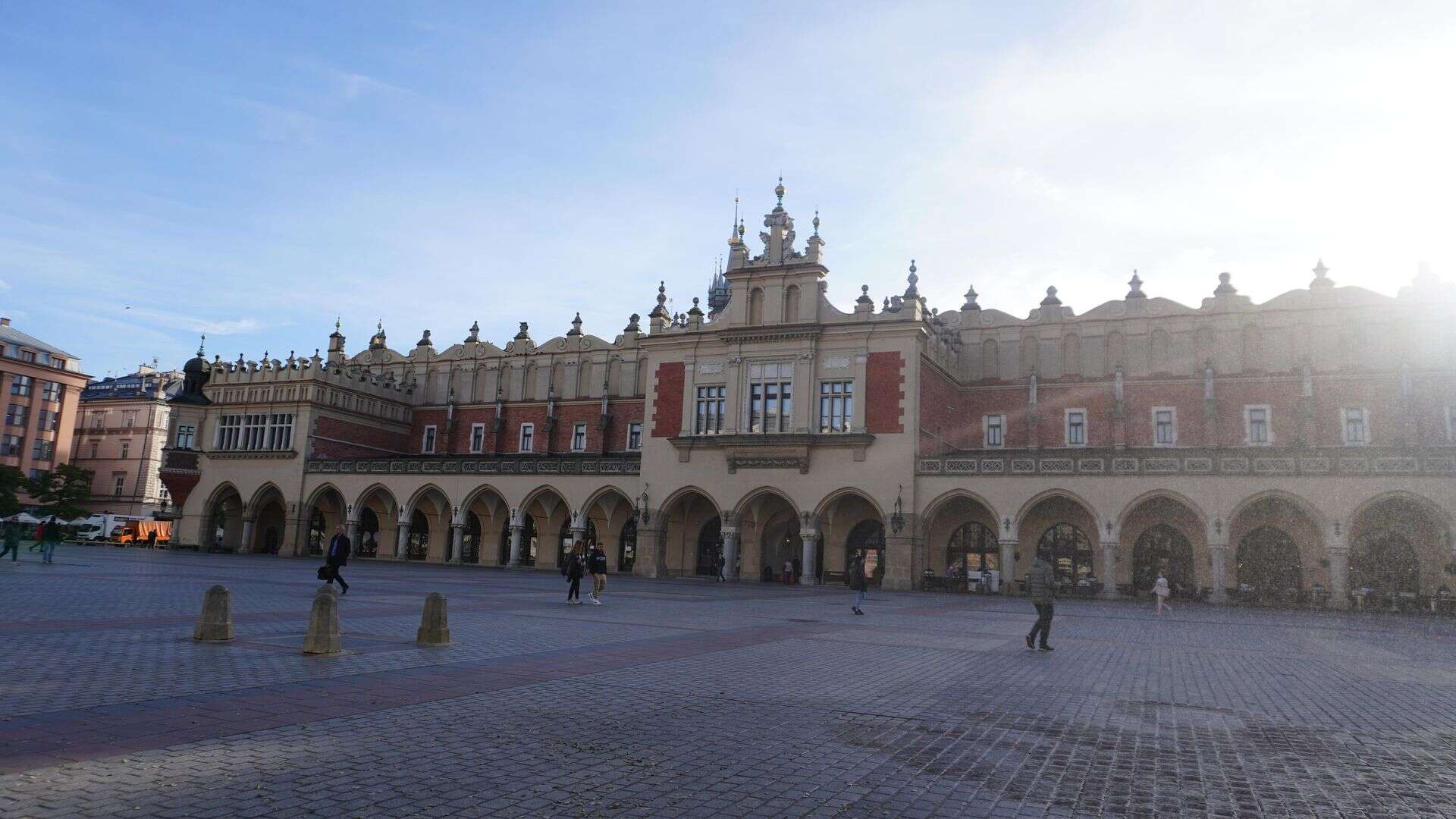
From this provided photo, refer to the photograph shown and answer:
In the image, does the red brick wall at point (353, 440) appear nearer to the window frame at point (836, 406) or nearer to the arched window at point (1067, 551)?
the window frame at point (836, 406)

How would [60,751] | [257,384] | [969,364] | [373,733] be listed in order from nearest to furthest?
[60,751] < [373,733] < [969,364] < [257,384]

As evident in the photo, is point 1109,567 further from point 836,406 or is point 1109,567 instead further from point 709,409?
point 709,409

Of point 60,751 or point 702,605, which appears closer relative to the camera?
point 60,751

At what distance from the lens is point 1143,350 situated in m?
40.5

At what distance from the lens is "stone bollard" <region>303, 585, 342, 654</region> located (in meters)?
11.6

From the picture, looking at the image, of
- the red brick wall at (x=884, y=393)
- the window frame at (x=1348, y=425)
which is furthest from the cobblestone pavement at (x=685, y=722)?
the window frame at (x=1348, y=425)

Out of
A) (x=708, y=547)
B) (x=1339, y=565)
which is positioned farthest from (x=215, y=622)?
(x=708, y=547)

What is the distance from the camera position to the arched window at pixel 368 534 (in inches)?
2093

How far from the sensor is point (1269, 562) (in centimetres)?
3403

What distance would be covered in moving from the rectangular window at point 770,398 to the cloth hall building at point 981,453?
96 mm

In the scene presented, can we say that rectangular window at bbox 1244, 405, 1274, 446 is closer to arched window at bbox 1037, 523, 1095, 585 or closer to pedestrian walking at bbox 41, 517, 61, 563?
arched window at bbox 1037, 523, 1095, 585

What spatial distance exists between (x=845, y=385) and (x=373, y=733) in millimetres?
32223

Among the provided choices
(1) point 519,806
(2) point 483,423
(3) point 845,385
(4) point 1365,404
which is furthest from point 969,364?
(1) point 519,806

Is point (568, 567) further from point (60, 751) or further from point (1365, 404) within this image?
point (1365, 404)
